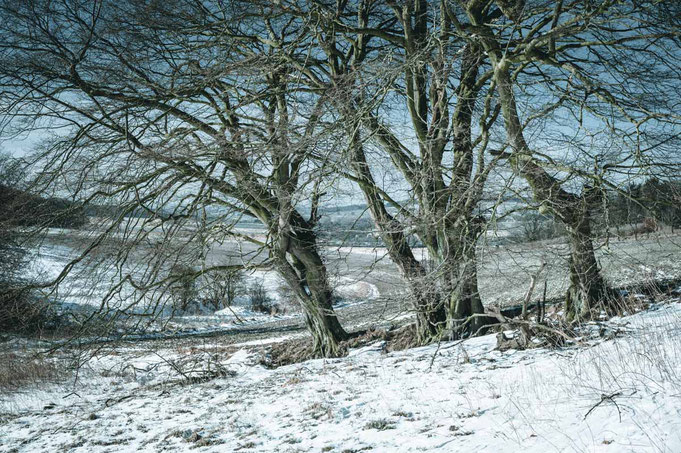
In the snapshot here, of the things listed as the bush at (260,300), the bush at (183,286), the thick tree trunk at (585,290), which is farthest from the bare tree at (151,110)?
the bush at (260,300)

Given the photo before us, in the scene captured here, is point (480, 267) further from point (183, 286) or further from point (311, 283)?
point (183, 286)

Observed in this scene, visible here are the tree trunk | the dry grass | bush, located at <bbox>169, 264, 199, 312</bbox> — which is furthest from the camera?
the dry grass

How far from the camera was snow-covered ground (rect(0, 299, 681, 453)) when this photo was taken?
10.5 feet

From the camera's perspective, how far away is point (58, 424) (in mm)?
6238

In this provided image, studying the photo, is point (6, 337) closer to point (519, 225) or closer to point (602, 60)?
point (519, 225)

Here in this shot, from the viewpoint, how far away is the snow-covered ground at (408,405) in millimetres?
3201

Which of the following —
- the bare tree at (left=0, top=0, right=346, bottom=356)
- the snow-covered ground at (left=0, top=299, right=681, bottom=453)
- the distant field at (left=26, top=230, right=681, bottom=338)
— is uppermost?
the bare tree at (left=0, top=0, right=346, bottom=356)

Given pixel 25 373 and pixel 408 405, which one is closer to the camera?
pixel 408 405

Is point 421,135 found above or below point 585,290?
above

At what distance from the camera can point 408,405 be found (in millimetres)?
4809

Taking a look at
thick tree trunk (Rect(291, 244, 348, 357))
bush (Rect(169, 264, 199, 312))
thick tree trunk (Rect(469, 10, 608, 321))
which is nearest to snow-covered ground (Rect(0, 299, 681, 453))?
thick tree trunk (Rect(469, 10, 608, 321))

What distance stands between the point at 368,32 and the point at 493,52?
186cm

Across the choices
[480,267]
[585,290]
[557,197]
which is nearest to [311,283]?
[480,267]

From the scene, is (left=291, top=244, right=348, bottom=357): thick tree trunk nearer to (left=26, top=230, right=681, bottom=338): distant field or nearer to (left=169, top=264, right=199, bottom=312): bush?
(left=26, top=230, right=681, bottom=338): distant field
